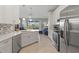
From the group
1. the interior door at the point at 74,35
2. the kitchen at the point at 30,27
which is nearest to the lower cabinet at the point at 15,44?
the kitchen at the point at 30,27

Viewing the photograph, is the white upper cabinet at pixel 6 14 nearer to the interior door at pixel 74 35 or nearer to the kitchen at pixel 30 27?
the kitchen at pixel 30 27

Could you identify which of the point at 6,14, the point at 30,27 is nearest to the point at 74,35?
the point at 6,14

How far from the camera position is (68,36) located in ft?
7.36

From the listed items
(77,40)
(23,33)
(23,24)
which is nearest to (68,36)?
(77,40)

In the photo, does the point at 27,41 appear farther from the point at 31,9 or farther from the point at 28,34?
the point at 31,9

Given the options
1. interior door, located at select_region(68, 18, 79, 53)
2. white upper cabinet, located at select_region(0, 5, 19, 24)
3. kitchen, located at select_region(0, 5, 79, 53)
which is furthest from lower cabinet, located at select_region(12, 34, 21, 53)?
interior door, located at select_region(68, 18, 79, 53)

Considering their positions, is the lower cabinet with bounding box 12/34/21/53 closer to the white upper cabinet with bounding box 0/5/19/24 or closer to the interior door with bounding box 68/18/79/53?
the white upper cabinet with bounding box 0/5/19/24

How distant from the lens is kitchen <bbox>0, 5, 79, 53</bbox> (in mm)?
2334

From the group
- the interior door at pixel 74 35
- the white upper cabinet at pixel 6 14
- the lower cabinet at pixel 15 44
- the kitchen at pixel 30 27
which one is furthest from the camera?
the lower cabinet at pixel 15 44

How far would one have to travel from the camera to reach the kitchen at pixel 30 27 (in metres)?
2.33

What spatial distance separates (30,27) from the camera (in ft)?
25.9

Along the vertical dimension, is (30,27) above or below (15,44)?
above

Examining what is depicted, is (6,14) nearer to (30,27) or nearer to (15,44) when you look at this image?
(15,44)
